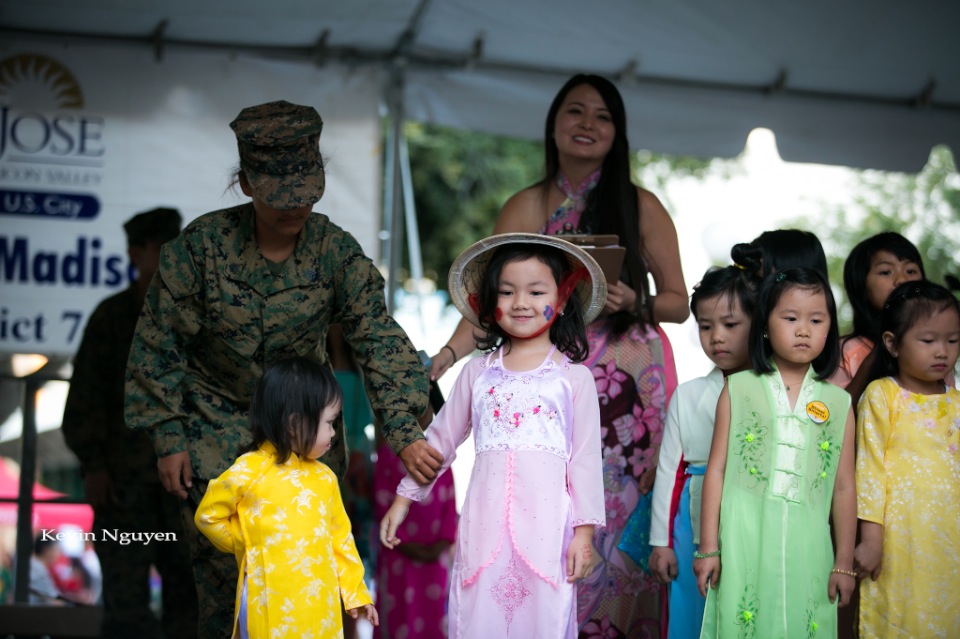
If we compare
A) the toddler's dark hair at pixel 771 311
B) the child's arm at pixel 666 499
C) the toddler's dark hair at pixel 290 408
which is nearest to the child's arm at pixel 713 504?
the toddler's dark hair at pixel 771 311

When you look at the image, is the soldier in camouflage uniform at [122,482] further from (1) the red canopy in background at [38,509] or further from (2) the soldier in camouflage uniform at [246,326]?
(2) the soldier in camouflage uniform at [246,326]

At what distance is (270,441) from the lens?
10.3ft

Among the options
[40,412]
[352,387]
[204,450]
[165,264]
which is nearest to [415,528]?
[352,387]

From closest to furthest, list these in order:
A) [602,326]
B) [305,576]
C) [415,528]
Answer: [305,576]
[602,326]
[415,528]

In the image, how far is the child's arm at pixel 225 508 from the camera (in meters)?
3.06

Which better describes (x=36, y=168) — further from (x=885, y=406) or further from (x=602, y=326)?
(x=885, y=406)

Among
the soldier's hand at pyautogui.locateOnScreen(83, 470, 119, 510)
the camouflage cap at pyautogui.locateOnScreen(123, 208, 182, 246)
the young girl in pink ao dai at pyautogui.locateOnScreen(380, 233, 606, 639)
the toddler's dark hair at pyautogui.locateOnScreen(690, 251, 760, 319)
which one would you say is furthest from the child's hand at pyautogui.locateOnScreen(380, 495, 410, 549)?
the camouflage cap at pyautogui.locateOnScreen(123, 208, 182, 246)

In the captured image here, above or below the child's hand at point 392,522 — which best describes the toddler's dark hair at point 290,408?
above

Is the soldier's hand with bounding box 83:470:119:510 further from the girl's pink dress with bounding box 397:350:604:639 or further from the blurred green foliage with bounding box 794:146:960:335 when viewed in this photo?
the blurred green foliage with bounding box 794:146:960:335

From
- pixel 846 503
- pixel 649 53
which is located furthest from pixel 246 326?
pixel 649 53

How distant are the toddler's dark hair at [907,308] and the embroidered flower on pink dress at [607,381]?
95cm

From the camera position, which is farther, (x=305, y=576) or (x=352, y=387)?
(x=352, y=387)

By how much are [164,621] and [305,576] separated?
2329mm

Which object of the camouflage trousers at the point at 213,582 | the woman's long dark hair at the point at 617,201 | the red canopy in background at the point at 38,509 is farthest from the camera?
the red canopy in background at the point at 38,509
